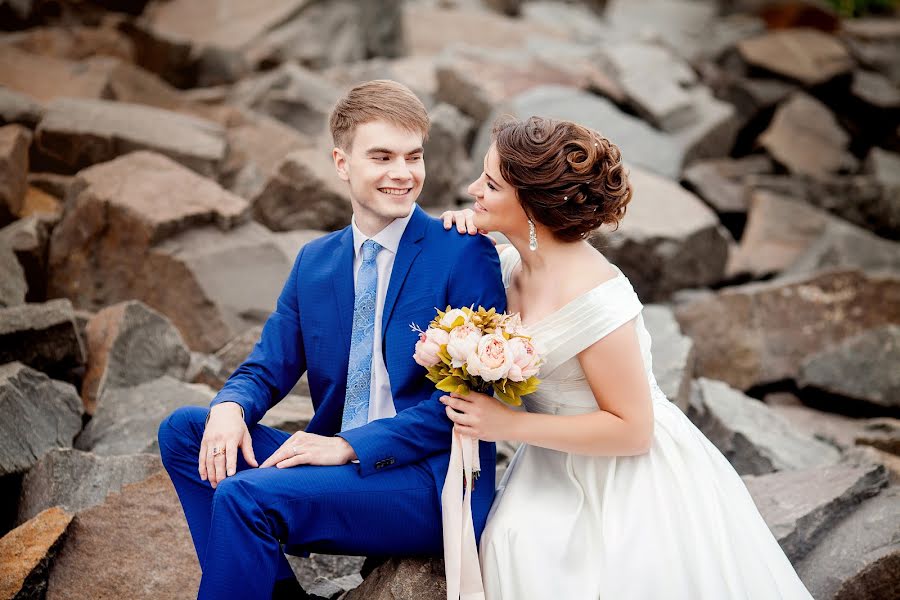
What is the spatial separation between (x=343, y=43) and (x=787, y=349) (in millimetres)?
7433

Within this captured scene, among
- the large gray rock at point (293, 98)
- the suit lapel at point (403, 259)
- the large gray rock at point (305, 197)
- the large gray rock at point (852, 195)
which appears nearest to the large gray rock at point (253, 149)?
the large gray rock at point (293, 98)

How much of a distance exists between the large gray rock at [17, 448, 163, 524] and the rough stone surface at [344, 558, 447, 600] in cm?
128

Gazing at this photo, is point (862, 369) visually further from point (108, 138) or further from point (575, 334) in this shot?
point (108, 138)

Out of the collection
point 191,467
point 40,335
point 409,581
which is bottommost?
point 40,335

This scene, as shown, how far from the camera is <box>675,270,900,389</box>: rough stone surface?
19.7 feet

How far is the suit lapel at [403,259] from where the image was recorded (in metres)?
3.05

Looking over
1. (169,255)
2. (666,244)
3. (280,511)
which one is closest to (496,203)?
(280,511)

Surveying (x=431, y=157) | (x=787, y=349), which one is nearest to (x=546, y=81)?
(x=431, y=157)

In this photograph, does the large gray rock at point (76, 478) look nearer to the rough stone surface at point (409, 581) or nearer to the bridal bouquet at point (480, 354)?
A: the rough stone surface at point (409, 581)

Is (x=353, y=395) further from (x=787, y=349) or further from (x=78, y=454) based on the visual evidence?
(x=787, y=349)

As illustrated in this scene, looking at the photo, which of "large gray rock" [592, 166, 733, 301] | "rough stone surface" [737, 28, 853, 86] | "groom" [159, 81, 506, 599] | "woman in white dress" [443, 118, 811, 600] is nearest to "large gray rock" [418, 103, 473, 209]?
"large gray rock" [592, 166, 733, 301]

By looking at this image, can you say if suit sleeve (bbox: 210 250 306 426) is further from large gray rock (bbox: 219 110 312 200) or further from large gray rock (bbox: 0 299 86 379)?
large gray rock (bbox: 219 110 312 200)

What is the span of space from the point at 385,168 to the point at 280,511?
1.20 m

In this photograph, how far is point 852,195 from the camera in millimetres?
9312
